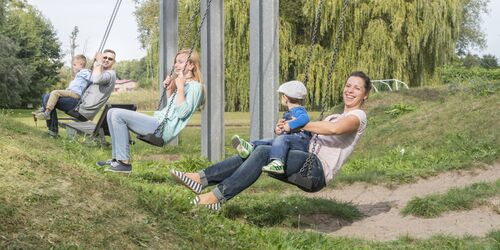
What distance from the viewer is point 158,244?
12.9 feet

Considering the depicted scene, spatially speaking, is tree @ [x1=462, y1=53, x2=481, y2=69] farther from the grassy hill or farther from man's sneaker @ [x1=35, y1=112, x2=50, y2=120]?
man's sneaker @ [x1=35, y1=112, x2=50, y2=120]

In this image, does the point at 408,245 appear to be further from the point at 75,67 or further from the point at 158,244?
the point at 75,67

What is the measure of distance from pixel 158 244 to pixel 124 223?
27cm

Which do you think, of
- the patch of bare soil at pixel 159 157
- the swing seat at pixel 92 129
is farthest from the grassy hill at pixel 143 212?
the patch of bare soil at pixel 159 157

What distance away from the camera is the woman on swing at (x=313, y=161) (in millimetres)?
5176

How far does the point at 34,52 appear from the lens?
51500mm

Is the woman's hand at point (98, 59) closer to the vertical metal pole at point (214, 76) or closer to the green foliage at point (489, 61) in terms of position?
the vertical metal pole at point (214, 76)

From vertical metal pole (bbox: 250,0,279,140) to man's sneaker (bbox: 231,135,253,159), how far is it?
387 centimetres

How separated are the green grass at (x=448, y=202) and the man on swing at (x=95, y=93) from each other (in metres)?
4.37

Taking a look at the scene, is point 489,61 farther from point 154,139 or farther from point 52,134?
point 154,139

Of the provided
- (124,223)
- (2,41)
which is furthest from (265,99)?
(2,41)

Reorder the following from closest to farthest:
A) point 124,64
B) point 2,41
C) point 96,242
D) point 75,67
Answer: point 96,242, point 75,67, point 2,41, point 124,64

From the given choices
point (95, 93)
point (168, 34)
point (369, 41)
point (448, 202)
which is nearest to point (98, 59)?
point (95, 93)

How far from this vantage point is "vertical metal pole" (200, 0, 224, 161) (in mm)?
10789
